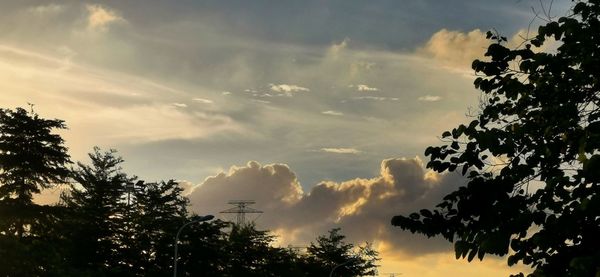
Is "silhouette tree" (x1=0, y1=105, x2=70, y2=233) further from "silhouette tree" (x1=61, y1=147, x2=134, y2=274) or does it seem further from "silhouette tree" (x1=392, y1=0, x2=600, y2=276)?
"silhouette tree" (x1=392, y1=0, x2=600, y2=276)

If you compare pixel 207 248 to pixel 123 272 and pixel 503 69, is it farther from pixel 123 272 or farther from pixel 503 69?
pixel 503 69

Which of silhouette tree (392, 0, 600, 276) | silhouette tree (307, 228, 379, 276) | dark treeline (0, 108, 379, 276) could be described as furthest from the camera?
silhouette tree (307, 228, 379, 276)

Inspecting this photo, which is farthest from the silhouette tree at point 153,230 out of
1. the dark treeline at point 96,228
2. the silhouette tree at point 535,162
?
the silhouette tree at point 535,162

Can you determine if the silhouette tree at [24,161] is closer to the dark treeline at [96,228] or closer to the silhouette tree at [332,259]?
the dark treeline at [96,228]

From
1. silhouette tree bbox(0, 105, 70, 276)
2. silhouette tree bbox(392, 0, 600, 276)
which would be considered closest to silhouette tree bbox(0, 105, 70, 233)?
silhouette tree bbox(0, 105, 70, 276)

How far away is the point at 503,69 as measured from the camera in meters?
9.78

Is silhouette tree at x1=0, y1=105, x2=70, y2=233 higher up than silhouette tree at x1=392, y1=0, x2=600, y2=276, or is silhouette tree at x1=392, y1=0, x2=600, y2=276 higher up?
silhouette tree at x1=0, y1=105, x2=70, y2=233

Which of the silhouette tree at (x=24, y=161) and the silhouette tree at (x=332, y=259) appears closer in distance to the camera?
the silhouette tree at (x=24, y=161)

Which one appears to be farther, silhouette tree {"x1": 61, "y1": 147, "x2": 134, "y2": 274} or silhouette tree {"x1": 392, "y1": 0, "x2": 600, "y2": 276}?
silhouette tree {"x1": 61, "y1": 147, "x2": 134, "y2": 274}

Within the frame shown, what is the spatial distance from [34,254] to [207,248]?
20.1 m

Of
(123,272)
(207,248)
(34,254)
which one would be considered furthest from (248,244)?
(34,254)

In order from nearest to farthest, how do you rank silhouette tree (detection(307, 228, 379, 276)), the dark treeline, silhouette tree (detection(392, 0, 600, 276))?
silhouette tree (detection(392, 0, 600, 276)), the dark treeline, silhouette tree (detection(307, 228, 379, 276))

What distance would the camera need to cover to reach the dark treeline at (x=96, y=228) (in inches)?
1668

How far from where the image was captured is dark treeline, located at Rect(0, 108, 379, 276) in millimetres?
42375
